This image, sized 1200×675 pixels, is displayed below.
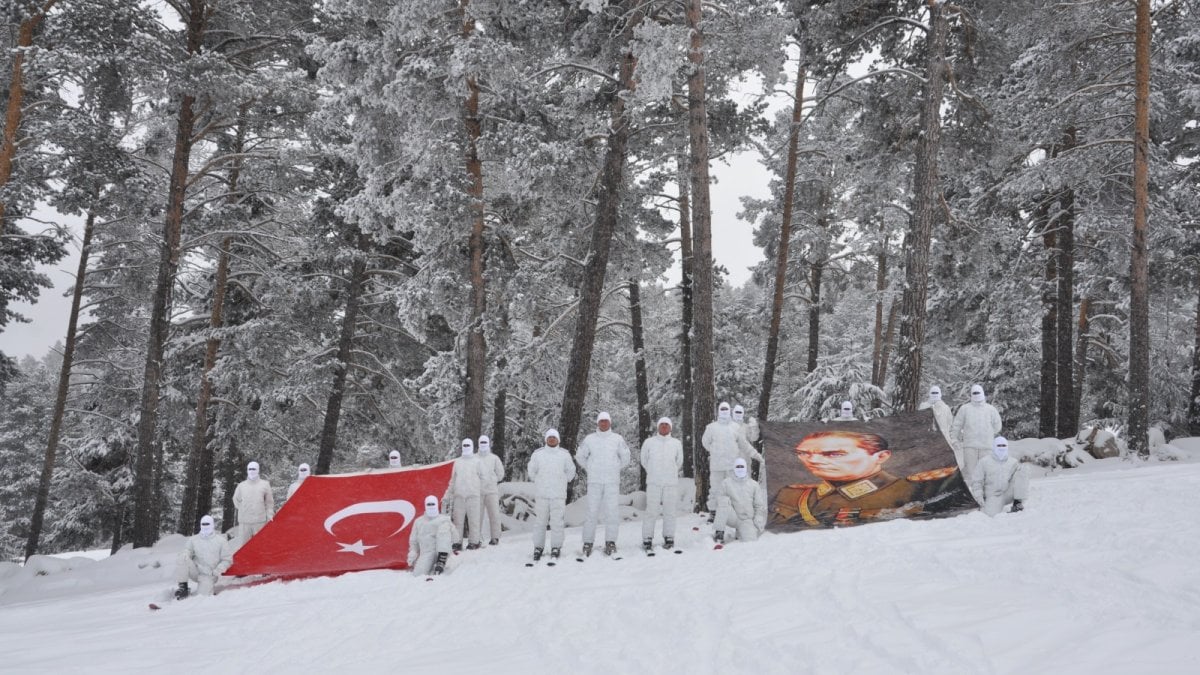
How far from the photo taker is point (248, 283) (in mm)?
20078

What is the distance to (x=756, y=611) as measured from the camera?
5.93 metres

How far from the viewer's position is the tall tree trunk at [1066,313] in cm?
1816

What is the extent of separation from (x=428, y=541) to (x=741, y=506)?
4.15 metres

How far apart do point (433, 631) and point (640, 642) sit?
1995mm

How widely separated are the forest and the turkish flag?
3.43 meters

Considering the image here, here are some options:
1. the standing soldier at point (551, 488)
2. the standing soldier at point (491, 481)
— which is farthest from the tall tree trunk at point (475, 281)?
the standing soldier at point (551, 488)

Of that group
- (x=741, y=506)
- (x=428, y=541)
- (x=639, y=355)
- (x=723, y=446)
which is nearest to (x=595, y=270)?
(x=723, y=446)

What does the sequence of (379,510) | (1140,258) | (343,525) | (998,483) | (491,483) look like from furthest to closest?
(1140,258)
(491,483)
(379,510)
(343,525)
(998,483)

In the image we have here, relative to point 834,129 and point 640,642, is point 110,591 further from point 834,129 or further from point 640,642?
point 834,129

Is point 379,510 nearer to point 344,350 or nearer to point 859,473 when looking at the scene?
point 859,473

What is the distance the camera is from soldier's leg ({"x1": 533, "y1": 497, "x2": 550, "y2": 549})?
10023 millimetres

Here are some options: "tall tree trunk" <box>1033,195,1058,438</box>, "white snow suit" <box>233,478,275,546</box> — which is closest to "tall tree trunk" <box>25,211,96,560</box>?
"white snow suit" <box>233,478,275,546</box>

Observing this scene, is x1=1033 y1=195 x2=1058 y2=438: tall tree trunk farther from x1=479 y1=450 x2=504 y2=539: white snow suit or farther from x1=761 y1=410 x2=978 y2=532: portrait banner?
x1=479 y1=450 x2=504 y2=539: white snow suit

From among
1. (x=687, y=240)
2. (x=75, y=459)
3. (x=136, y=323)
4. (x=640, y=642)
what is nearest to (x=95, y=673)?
→ (x=640, y=642)
